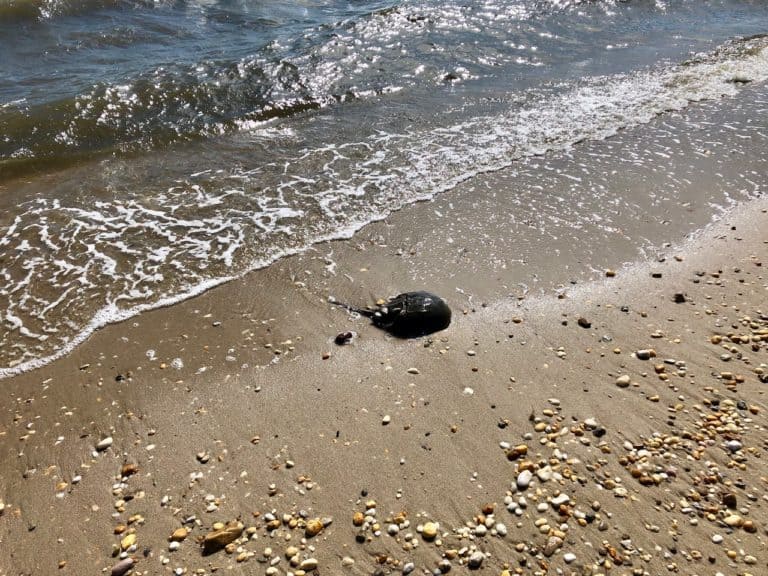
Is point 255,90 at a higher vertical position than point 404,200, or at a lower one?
higher

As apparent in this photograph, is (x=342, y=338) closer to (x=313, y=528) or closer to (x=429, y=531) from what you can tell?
(x=313, y=528)

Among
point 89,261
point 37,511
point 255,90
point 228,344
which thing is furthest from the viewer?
point 255,90

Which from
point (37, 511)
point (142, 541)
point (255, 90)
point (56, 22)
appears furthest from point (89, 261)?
point (56, 22)

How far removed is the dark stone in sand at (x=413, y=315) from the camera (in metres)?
5.08

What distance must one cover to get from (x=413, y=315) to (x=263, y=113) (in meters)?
7.38

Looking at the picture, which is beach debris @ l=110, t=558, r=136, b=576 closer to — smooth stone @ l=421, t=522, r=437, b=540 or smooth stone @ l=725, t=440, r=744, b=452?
smooth stone @ l=421, t=522, r=437, b=540

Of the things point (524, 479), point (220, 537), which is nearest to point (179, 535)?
point (220, 537)

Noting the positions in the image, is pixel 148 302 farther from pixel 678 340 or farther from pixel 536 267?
pixel 678 340

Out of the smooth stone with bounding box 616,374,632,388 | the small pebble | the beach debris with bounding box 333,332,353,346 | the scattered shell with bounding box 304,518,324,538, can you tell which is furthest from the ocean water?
the small pebble

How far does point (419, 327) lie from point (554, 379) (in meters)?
1.40

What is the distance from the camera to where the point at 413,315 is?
5078 millimetres

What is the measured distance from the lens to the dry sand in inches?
130

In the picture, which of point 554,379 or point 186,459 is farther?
point 554,379

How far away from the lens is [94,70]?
12.0m
